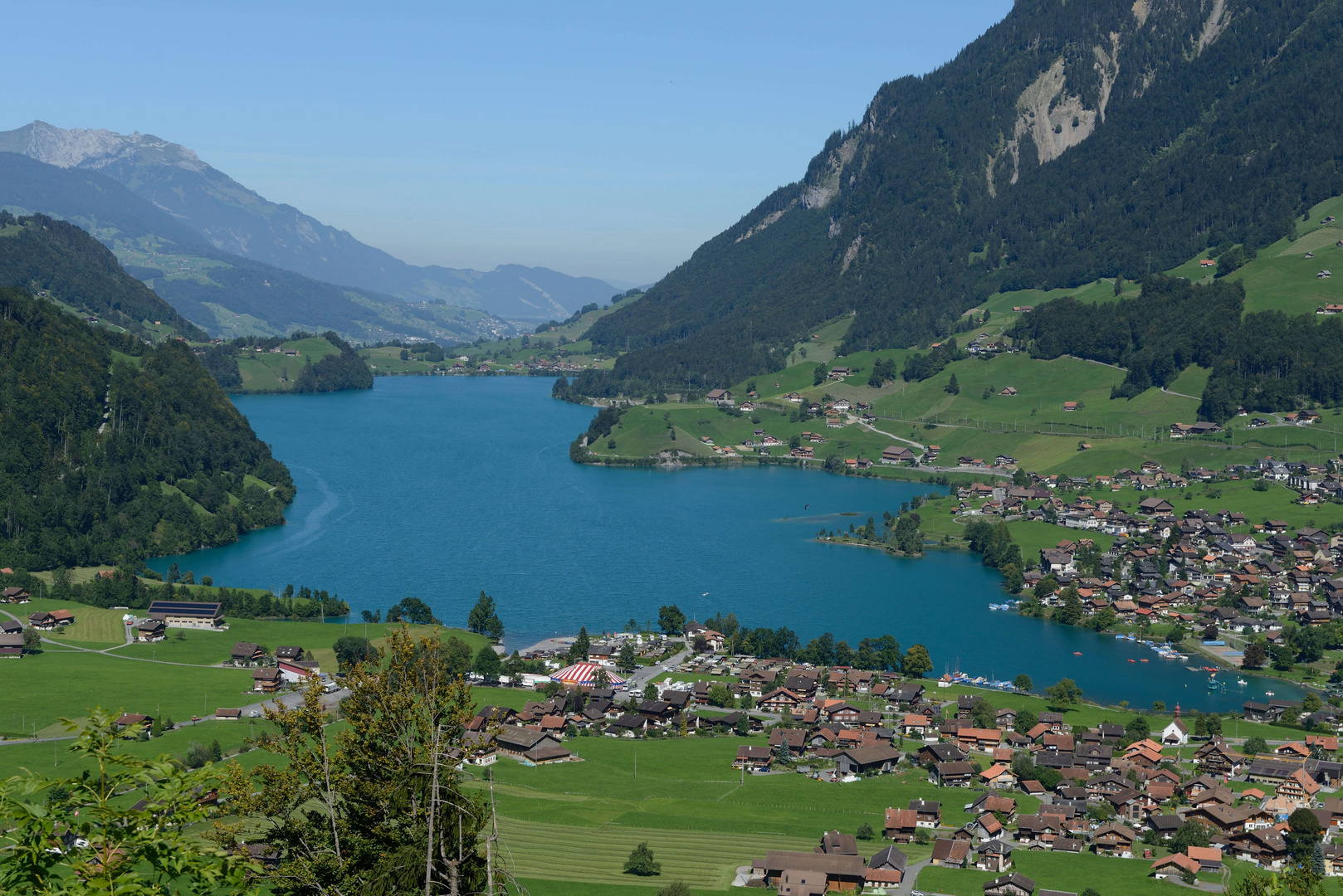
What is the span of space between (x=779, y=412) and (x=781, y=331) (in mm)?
41807

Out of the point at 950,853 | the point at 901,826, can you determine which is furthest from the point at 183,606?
the point at 950,853

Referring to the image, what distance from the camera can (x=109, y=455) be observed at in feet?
324

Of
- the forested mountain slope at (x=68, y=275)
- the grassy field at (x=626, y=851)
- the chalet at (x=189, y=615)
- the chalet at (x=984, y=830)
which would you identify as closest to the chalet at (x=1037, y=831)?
the chalet at (x=984, y=830)

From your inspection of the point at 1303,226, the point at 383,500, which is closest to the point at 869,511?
the point at 383,500

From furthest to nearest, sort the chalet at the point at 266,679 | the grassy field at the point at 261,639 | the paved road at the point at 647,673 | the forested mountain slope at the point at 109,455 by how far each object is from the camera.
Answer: the forested mountain slope at the point at 109,455 < the grassy field at the point at 261,639 < the paved road at the point at 647,673 < the chalet at the point at 266,679

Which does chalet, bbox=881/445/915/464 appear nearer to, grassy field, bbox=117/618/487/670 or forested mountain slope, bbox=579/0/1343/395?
forested mountain slope, bbox=579/0/1343/395

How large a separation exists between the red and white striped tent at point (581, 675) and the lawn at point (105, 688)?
14.1 m

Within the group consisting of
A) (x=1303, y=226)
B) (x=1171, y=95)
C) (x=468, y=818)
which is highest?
(x=1171, y=95)

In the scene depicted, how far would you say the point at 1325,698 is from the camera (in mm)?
59344

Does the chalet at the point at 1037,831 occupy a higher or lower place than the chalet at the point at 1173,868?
lower

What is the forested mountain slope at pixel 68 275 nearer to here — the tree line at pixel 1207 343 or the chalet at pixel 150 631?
the chalet at pixel 150 631

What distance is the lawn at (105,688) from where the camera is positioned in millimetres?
52250

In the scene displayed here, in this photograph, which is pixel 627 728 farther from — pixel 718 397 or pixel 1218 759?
pixel 718 397

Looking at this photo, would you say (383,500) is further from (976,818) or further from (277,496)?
(976,818)
